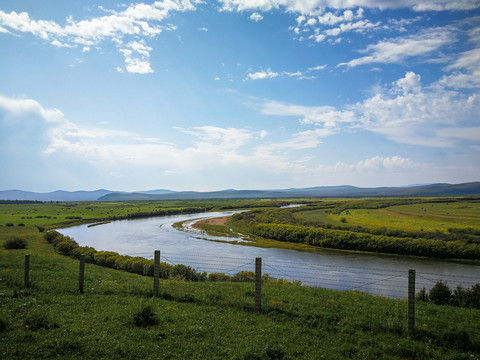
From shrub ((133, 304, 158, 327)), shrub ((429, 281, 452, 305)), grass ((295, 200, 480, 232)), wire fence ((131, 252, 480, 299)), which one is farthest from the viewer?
grass ((295, 200, 480, 232))

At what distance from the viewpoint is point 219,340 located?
323 inches

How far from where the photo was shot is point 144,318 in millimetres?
9164

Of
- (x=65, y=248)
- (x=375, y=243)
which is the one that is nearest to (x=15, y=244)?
(x=65, y=248)

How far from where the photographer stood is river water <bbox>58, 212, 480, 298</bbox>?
27.3 m

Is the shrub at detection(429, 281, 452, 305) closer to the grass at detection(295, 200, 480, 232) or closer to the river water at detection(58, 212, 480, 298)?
the river water at detection(58, 212, 480, 298)

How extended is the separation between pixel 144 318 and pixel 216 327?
2.12 m

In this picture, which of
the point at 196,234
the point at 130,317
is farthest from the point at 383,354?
the point at 196,234

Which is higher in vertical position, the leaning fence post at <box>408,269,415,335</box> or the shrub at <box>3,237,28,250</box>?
the leaning fence post at <box>408,269,415,335</box>

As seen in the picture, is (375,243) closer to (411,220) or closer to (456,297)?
(411,220)

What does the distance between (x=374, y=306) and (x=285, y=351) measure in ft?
18.6

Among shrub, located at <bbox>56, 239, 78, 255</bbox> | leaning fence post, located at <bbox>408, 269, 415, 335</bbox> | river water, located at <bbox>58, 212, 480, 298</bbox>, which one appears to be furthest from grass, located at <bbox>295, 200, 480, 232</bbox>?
leaning fence post, located at <bbox>408, 269, 415, 335</bbox>

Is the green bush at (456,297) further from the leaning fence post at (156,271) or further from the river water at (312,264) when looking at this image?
the leaning fence post at (156,271)

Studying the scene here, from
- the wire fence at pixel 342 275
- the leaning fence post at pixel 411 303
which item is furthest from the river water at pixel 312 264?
the leaning fence post at pixel 411 303

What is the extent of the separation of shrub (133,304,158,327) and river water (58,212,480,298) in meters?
16.7
